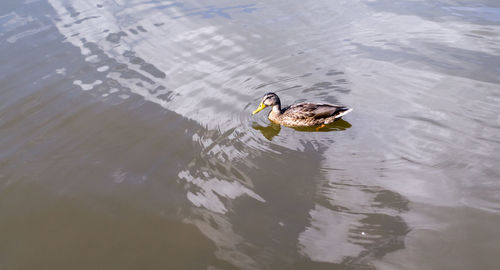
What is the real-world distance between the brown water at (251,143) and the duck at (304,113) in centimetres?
16

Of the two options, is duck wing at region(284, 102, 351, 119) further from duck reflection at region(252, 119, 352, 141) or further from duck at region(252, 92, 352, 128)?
duck reflection at region(252, 119, 352, 141)

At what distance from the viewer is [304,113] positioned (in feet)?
21.2

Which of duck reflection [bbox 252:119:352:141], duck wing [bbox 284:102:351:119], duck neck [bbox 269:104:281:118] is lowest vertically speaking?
duck reflection [bbox 252:119:352:141]

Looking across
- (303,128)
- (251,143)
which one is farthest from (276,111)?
(251,143)

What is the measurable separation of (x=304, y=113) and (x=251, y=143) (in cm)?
107

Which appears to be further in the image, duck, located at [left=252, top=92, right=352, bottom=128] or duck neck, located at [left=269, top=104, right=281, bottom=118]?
duck neck, located at [left=269, top=104, right=281, bottom=118]

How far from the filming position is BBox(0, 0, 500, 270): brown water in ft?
14.1

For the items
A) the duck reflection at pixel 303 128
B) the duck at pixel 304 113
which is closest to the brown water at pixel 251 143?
Answer: the duck reflection at pixel 303 128

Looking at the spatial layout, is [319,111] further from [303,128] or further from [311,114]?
[303,128]

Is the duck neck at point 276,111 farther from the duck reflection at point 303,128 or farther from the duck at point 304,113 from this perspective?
the duck reflection at point 303,128

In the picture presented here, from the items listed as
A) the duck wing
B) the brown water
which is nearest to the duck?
the duck wing

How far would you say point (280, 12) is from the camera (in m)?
10.6

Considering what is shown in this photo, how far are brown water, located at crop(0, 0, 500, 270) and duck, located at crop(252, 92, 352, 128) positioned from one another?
0.51 ft

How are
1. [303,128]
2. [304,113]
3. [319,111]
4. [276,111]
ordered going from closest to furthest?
[319,111] → [304,113] → [303,128] → [276,111]
